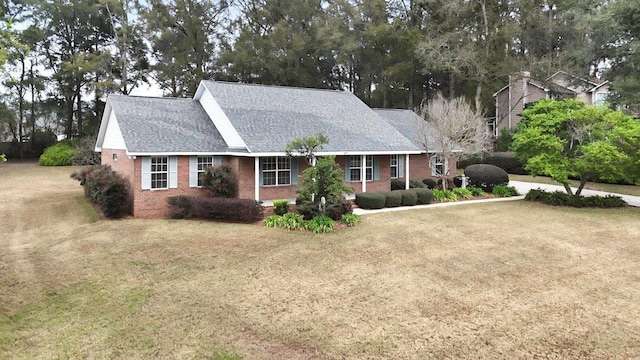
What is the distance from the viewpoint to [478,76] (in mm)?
34625

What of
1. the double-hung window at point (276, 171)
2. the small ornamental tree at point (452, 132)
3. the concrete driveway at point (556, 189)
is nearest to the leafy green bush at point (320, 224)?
the double-hung window at point (276, 171)

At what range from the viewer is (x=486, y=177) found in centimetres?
2367

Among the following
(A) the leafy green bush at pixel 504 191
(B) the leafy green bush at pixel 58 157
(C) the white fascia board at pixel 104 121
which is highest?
(C) the white fascia board at pixel 104 121

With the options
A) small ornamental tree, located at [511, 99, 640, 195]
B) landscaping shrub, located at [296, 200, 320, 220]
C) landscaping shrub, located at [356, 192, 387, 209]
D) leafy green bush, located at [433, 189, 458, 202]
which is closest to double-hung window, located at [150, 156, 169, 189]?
landscaping shrub, located at [296, 200, 320, 220]

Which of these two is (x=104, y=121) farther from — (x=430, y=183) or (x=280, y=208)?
(x=430, y=183)

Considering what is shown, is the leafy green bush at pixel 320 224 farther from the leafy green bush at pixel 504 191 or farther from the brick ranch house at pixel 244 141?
the leafy green bush at pixel 504 191

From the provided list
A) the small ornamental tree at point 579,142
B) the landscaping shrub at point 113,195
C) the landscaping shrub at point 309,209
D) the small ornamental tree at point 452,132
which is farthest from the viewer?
the small ornamental tree at point 452,132

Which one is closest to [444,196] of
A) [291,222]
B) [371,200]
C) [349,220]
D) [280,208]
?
[371,200]

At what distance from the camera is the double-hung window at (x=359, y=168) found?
20984 millimetres

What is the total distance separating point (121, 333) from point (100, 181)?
464 inches

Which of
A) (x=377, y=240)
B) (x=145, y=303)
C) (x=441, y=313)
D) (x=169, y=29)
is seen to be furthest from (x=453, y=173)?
(x=169, y=29)

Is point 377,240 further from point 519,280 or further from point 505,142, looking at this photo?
point 505,142

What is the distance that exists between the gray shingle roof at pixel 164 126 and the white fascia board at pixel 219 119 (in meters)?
0.26

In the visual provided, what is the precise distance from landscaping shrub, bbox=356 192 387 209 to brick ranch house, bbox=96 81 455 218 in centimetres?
188
